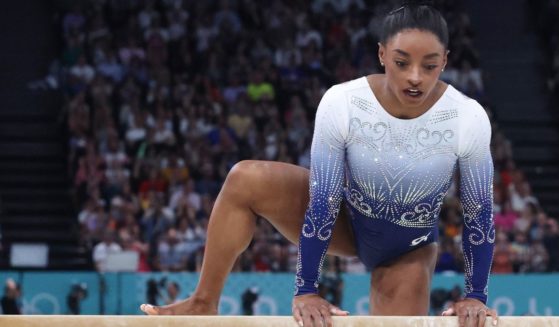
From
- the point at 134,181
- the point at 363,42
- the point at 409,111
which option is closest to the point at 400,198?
the point at 409,111

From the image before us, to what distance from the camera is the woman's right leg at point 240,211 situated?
390 cm

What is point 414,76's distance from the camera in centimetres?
355

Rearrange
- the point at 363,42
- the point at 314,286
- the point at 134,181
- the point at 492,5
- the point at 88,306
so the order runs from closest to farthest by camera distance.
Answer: the point at 314,286 < the point at 88,306 < the point at 134,181 < the point at 363,42 < the point at 492,5

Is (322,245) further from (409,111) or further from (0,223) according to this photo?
(0,223)

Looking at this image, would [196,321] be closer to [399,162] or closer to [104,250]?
[399,162]

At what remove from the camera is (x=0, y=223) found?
11.6m

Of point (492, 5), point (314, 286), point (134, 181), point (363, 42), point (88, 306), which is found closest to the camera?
point (314, 286)

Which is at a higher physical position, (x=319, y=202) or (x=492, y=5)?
(x=492, y=5)

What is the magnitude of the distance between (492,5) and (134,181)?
21.9 feet

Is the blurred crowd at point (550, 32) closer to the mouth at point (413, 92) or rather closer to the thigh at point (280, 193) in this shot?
the thigh at point (280, 193)

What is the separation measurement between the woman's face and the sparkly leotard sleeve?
25cm

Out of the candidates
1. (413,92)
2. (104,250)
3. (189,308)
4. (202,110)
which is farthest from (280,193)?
(202,110)

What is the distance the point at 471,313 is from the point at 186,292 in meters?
6.06

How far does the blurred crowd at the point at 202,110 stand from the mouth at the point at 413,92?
20.4 feet
